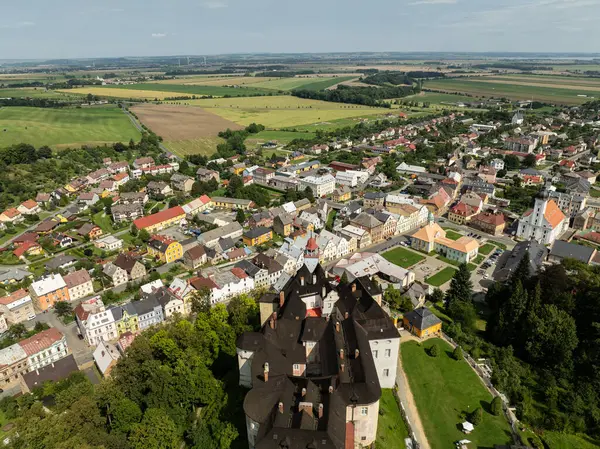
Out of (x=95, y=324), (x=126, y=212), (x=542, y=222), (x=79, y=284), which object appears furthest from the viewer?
(x=126, y=212)

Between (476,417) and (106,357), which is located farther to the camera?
(106,357)

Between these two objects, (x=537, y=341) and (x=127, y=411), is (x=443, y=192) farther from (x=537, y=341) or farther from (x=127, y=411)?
(x=127, y=411)

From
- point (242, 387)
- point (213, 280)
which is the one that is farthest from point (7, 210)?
point (242, 387)

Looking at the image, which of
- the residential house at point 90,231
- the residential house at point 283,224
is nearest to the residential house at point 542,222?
the residential house at point 283,224

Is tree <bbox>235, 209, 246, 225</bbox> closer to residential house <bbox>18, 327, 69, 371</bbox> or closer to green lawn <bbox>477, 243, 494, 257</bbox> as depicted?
residential house <bbox>18, 327, 69, 371</bbox>

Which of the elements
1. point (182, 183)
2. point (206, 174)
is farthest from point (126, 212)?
point (206, 174)

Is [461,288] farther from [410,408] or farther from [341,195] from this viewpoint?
[341,195]
